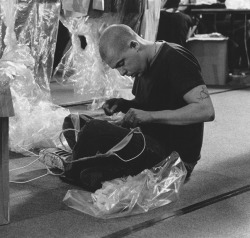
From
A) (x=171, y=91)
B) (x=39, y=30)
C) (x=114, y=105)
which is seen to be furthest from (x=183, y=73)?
(x=39, y=30)

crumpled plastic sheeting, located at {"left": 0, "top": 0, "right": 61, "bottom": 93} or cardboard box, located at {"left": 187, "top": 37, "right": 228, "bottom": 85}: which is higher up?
crumpled plastic sheeting, located at {"left": 0, "top": 0, "right": 61, "bottom": 93}

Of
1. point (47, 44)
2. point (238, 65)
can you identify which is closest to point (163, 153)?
point (47, 44)

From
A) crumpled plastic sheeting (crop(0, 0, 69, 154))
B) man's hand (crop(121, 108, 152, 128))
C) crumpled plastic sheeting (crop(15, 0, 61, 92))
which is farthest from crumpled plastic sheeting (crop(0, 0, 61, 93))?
man's hand (crop(121, 108, 152, 128))

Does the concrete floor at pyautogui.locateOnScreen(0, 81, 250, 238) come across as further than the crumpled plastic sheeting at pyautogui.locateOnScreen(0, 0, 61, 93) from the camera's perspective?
No

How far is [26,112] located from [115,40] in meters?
1.04

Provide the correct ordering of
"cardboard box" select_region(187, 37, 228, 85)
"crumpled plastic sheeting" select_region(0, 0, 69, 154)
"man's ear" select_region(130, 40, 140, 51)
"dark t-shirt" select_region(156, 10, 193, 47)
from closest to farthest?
1. "man's ear" select_region(130, 40, 140, 51)
2. "crumpled plastic sheeting" select_region(0, 0, 69, 154)
3. "dark t-shirt" select_region(156, 10, 193, 47)
4. "cardboard box" select_region(187, 37, 228, 85)

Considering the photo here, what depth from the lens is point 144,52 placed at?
2.19 meters

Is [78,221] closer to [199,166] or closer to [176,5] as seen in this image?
[199,166]

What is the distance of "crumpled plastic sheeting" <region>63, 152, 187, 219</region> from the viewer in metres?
2.05

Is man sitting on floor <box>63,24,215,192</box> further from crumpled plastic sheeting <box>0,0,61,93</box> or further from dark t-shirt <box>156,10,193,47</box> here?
dark t-shirt <box>156,10,193,47</box>

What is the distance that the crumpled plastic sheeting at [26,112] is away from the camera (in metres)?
2.93

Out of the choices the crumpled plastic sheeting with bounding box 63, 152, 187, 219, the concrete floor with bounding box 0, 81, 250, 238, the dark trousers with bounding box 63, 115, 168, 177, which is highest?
the dark trousers with bounding box 63, 115, 168, 177

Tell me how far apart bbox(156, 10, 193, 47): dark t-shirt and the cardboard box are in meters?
0.21

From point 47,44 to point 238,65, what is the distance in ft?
11.0
